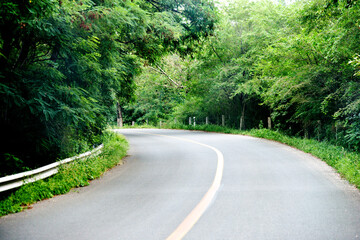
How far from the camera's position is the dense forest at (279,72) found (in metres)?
12.4

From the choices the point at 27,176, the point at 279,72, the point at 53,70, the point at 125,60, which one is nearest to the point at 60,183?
the point at 27,176

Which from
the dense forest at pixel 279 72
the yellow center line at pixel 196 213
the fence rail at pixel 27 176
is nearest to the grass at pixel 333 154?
the dense forest at pixel 279 72

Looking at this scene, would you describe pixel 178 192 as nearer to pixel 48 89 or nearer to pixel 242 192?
pixel 242 192

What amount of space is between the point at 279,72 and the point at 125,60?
27.9ft

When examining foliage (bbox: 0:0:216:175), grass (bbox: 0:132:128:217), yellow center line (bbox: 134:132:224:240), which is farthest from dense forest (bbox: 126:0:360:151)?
grass (bbox: 0:132:128:217)

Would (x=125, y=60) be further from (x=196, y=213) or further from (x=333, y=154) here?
(x=196, y=213)

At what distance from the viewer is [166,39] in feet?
41.7

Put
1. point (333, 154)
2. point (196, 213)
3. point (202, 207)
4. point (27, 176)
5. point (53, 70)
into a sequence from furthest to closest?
1. point (333, 154)
2. point (53, 70)
3. point (27, 176)
4. point (202, 207)
5. point (196, 213)

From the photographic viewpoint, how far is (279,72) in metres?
17.8

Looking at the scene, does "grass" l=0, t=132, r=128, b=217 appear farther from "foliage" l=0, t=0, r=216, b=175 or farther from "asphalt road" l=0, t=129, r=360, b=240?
"foliage" l=0, t=0, r=216, b=175

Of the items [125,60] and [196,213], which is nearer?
[196,213]

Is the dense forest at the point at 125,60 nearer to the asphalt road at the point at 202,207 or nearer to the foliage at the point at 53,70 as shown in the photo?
the foliage at the point at 53,70

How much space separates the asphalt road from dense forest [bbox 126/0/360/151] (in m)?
3.64

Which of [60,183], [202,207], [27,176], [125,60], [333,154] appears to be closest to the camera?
[202,207]
